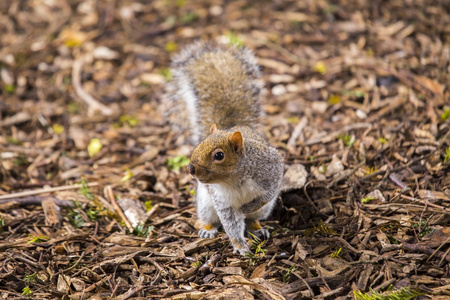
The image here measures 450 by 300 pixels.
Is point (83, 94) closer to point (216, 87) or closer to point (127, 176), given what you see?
point (127, 176)

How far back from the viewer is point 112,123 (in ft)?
18.2

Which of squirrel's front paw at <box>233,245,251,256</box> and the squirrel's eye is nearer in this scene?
the squirrel's eye

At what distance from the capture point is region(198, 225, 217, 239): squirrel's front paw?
3.74m

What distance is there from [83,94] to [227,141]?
3.39 m

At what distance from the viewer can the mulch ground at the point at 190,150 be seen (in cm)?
314

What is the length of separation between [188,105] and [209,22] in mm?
2724

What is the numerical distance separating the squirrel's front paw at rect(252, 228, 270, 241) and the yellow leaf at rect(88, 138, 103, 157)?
2217 millimetres

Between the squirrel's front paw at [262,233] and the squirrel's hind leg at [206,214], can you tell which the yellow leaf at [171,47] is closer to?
the squirrel's hind leg at [206,214]

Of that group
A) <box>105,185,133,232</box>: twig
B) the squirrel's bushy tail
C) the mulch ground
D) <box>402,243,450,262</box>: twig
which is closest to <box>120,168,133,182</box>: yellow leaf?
the mulch ground

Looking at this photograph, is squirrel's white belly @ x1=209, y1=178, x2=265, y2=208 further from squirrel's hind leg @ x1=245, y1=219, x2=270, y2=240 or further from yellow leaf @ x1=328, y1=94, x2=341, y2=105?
yellow leaf @ x1=328, y1=94, x2=341, y2=105

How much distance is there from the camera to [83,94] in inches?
236

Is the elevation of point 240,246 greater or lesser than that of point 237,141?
lesser

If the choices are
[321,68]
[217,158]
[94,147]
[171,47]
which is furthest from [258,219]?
[171,47]

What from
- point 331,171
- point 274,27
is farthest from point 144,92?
point 331,171
